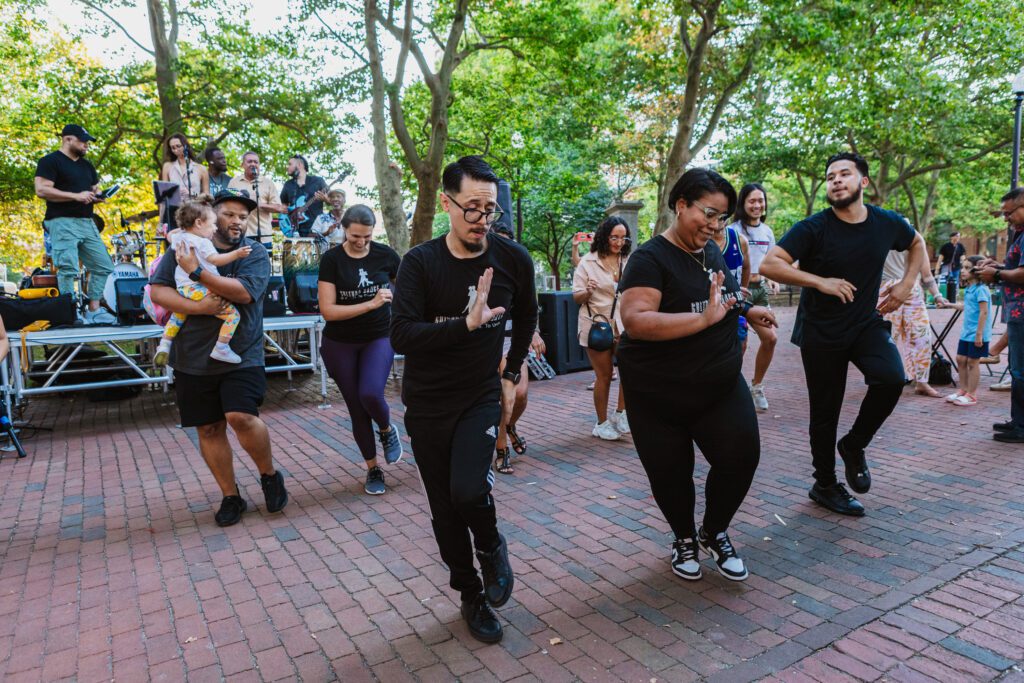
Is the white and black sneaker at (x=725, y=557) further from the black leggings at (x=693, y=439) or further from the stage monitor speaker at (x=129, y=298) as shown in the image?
the stage monitor speaker at (x=129, y=298)

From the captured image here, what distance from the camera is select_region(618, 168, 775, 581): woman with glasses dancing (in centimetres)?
309

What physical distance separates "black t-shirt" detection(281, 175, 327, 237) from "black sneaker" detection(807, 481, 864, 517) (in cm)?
966

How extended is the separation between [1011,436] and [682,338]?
447 centimetres

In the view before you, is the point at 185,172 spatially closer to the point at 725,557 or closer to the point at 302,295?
the point at 302,295

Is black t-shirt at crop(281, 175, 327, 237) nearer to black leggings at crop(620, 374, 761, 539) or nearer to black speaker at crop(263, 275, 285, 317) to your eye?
black speaker at crop(263, 275, 285, 317)

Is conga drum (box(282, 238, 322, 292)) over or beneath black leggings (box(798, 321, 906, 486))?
over

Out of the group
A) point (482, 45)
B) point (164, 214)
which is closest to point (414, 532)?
point (164, 214)

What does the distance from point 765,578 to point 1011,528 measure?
172cm

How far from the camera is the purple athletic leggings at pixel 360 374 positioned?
4965 millimetres

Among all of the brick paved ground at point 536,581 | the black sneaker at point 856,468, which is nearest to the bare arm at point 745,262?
the brick paved ground at point 536,581

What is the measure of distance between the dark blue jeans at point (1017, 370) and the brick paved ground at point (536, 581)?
0.40 metres

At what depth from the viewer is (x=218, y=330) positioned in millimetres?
4254

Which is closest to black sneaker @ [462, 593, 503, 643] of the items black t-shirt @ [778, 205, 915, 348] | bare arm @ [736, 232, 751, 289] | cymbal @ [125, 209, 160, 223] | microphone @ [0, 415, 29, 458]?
black t-shirt @ [778, 205, 915, 348]

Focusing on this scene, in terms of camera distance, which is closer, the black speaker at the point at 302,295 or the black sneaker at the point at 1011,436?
the black sneaker at the point at 1011,436
